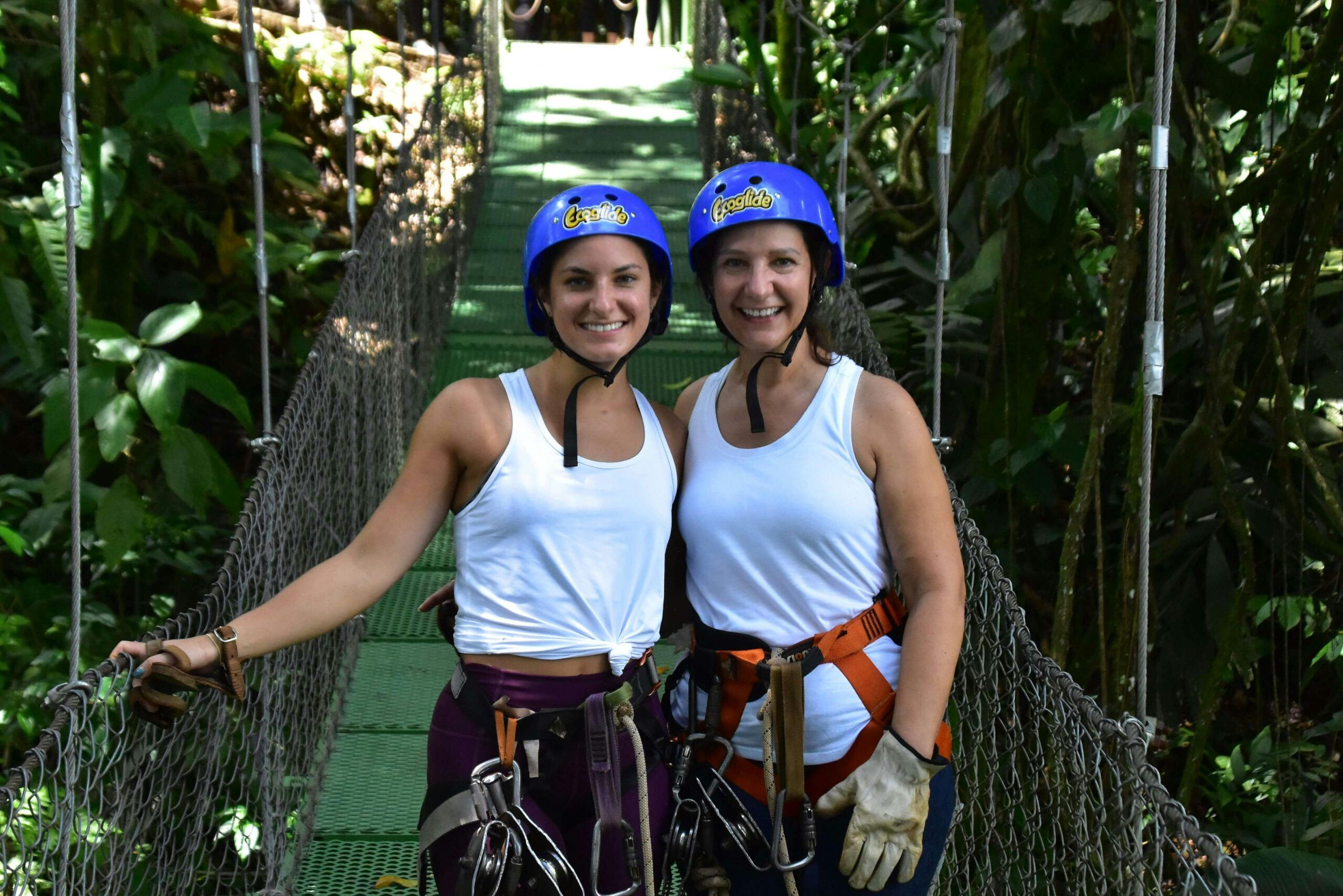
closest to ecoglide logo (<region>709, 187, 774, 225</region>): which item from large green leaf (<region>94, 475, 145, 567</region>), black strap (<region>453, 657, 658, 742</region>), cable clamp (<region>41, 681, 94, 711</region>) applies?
black strap (<region>453, 657, 658, 742</region>)

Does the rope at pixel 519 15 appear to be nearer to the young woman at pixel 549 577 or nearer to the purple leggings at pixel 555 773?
the young woman at pixel 549 577

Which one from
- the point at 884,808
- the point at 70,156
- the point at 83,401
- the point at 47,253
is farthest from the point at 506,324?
the point at 884,808

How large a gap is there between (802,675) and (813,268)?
0.51 m

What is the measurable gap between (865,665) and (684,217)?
4707 mm

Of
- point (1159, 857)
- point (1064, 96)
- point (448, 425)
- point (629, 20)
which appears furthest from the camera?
point (629, 20)

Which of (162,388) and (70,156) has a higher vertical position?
(70,156)

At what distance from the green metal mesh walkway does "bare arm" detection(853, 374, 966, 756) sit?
1.44 m

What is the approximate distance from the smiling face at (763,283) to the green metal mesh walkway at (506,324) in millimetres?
1493

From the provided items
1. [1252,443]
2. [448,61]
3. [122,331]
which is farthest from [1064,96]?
[448,61]

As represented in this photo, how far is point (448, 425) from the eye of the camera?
5.25 feet

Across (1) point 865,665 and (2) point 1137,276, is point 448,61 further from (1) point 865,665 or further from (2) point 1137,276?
(1) point 865,665

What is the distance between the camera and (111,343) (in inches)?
132

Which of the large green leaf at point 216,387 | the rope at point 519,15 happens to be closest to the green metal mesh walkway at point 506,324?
the rope at point 519,15

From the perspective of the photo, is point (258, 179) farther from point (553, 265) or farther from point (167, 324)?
point (553, 265)
